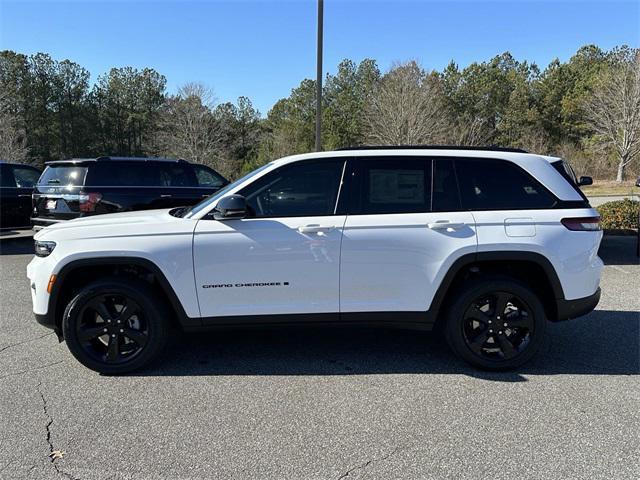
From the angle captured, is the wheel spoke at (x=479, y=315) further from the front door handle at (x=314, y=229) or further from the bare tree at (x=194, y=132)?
the bare tree at (x=194, y=132)

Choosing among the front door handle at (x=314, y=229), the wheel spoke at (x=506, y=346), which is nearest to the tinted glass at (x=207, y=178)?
the front door handle at (x=314, y=229)

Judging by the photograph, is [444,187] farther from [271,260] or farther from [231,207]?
[231,207]

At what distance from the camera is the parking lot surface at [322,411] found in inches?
106

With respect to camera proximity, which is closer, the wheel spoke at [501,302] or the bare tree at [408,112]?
the wheel spoke at [501,302]

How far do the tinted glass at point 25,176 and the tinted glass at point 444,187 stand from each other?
9452 mm

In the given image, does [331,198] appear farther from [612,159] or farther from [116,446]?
[612,159]

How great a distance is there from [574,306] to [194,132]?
138 feet

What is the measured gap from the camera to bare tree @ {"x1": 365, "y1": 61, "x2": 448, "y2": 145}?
32938 millimetres

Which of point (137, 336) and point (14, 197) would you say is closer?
point (137, 336)

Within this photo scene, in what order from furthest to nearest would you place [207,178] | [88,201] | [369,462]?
[207,178] < [88,201] < [369,462]

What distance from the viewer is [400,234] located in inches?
147

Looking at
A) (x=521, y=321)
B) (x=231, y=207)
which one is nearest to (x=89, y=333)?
(x=231, y=207)

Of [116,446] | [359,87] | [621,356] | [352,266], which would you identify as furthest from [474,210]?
[359,87]

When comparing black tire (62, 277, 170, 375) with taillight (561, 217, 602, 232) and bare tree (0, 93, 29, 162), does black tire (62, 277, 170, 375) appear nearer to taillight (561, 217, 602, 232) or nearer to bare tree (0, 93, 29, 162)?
taillight (561, 217, 602, 232)
